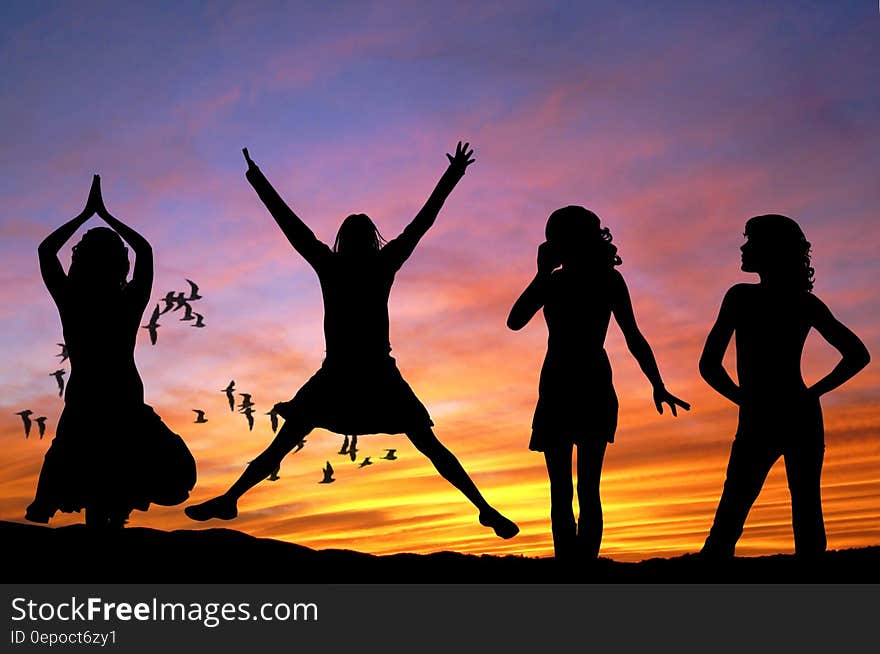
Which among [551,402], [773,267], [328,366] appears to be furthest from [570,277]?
[328,366]

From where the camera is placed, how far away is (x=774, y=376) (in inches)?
312

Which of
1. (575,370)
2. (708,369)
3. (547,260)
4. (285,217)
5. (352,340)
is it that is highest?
(285,217)

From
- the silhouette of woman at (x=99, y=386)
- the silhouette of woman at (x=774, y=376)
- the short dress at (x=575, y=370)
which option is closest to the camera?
the silhouette of woman at (x=774, y=376)

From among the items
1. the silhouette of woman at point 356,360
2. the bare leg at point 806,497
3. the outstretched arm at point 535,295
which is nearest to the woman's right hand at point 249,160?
the silhouette of woman at point 356,360

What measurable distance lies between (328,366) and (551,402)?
192 cm

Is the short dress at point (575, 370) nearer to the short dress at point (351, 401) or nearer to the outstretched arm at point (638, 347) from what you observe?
the outstretched arm at point (638, 347)

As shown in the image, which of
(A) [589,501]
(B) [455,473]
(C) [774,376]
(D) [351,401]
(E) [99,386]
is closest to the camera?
(C) [774,376]

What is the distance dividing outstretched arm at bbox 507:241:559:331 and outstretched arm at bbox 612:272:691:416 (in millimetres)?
604

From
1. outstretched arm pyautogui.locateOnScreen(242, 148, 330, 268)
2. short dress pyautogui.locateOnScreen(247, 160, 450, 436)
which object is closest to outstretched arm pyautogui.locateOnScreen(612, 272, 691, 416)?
short dress pyautogui.locateOnScreen(247, 160, 450, 436)

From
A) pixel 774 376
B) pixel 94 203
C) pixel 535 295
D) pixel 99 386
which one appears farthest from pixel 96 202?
pixel 774 376

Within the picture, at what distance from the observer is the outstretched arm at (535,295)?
27.8 feet

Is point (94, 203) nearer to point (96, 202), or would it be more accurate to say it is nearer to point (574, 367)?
point (96, 202)

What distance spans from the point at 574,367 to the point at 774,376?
1.54 m
